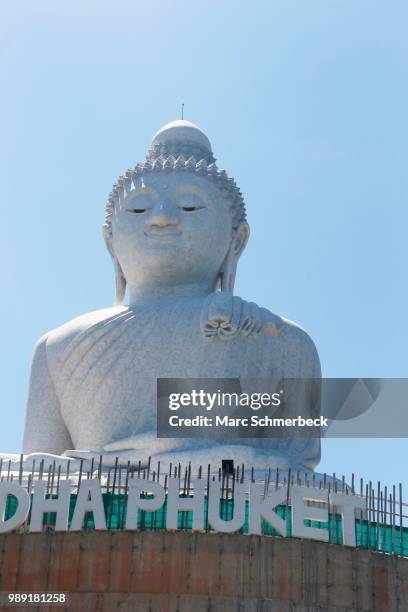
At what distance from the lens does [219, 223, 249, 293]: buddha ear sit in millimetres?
18766

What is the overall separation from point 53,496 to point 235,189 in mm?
7288

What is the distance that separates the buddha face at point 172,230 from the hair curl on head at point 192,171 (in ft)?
0.37

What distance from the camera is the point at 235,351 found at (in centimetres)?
1695

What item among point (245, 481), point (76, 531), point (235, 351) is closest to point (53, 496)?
point (76, 531)

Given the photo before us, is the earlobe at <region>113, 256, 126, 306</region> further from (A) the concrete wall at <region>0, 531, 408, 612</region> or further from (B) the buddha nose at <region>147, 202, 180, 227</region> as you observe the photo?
(A) the concrete wall at <region>0, 531, 408, 612</region>

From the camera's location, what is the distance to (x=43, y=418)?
17.8 m

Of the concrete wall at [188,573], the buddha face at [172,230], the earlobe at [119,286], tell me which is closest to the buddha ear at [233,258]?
the buddha face at [172,230]

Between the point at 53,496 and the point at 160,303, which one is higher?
the point at 160,303

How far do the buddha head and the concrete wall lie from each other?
6.45 meters

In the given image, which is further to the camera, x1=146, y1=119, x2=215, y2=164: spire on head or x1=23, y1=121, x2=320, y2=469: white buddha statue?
x1=146, y1=119, x2=215, y2=164: spire on head

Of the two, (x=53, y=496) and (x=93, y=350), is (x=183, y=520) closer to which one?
(x=53, y=496)

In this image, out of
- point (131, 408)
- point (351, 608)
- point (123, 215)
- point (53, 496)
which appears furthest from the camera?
point (123, 215)

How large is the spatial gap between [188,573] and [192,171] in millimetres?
7887

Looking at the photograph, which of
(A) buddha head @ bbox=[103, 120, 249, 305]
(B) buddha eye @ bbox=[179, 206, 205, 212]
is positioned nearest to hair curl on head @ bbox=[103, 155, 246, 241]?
(A) buddha head @ bbox=[103, 120, 249, 305]
